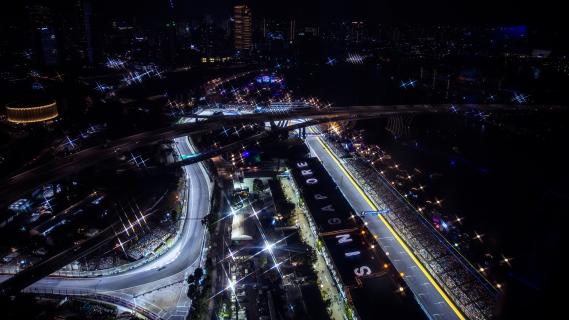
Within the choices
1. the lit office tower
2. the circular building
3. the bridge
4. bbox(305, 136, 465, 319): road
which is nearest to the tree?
bbox(305, 136, 465, 319): road

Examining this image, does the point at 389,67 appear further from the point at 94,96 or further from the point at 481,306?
the point at 481,306

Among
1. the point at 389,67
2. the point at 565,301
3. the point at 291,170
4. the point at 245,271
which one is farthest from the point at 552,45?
the point at 565,301

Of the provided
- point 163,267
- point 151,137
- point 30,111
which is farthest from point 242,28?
point 163,267

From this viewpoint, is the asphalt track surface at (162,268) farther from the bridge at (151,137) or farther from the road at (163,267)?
the bridge at (151,137)

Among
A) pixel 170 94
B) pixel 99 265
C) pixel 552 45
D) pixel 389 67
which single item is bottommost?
pixel 99 265

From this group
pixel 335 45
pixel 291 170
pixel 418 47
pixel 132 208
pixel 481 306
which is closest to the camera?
pixel 481 306

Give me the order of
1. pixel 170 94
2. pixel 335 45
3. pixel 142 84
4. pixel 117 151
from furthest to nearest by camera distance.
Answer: pixel 335 45 → pixel 142 84 → pixel 170 94 → pixel 117 151

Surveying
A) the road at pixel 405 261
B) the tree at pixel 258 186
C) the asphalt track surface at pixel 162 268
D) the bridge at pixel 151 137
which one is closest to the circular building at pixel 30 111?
the bridge at pixel 151 137
